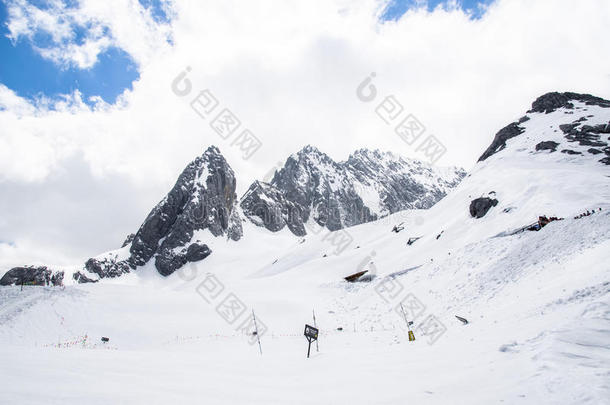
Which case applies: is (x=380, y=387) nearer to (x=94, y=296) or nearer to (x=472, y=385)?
(x=472, y=385)

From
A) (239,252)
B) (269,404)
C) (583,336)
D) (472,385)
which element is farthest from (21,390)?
(239,252)

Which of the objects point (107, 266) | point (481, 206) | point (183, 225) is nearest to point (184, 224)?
point (183, 225)

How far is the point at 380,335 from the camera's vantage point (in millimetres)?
19094

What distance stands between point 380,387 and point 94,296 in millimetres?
24655

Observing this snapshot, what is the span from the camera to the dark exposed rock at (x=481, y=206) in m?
37.1

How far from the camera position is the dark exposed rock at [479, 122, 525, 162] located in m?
67.5

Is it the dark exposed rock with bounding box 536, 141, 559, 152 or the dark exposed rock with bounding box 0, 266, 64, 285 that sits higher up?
the dark exposed rock with bounding box 0, 266, 64, 285

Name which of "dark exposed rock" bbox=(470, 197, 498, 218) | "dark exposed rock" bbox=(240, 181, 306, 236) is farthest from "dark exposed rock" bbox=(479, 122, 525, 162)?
"dark exposed rock" bbox=(240, 181, 306, 236)

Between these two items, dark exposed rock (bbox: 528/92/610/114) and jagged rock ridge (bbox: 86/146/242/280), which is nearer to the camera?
dark exposed rock (bbox: 528/92/610/114)

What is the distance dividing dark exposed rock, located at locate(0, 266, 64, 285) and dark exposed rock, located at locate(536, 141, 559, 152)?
467ft

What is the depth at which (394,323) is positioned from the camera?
21.7m

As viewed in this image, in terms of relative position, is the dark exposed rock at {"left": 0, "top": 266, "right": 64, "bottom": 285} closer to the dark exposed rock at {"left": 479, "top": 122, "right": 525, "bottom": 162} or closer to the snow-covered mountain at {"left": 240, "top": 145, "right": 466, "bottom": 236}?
the snow-covered mountain at {"left": 240, "top": 145, "right": 466, "bottom": 236}

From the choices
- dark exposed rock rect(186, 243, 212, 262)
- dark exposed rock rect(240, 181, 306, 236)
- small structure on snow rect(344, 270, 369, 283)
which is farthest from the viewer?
dark exposed rock rect(240, 181, 306, 236)

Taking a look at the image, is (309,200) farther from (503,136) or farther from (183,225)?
(503,136)
